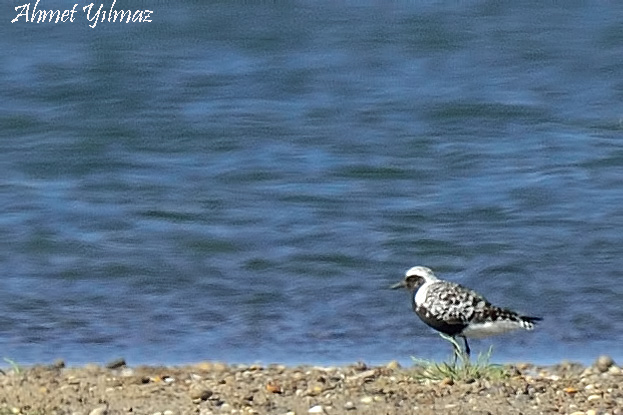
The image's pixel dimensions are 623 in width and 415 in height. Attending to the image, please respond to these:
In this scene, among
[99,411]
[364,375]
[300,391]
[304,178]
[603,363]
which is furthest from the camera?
[304,178]

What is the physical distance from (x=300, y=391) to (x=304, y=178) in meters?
4.49

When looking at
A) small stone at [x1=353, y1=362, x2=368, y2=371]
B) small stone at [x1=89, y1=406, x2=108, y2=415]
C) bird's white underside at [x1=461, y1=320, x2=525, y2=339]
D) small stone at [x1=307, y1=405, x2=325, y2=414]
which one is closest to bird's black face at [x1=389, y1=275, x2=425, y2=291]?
bird's white underside at [x1=461, y1=320, x2=525, y2=339]

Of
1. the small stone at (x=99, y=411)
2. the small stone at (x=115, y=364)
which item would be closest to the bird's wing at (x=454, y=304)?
the small stone at (x=115, y=364)

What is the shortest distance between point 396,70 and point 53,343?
6.63 m

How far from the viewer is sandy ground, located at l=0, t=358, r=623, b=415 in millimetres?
7355

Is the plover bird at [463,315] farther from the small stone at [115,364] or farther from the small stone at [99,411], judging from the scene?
the small stone at [99,411]

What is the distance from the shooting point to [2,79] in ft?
48.7

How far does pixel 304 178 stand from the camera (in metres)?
12.1

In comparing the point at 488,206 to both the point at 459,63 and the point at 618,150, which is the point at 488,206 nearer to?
the point at 618,150

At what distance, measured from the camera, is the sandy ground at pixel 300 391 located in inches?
290

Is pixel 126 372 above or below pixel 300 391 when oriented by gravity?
above

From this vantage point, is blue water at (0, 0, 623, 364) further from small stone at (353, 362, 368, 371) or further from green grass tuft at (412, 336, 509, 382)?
green grass tuft at (412, 336, 509, 382)

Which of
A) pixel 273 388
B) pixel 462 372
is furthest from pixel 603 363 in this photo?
pixel 273 388

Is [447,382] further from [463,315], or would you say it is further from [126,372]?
[126,372]
